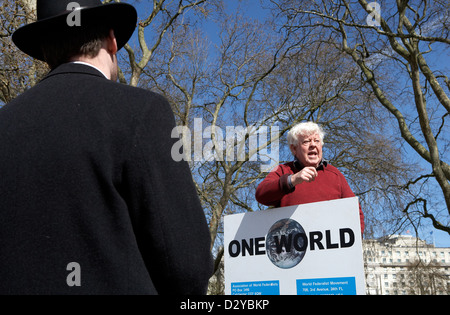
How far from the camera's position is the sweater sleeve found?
328 centimetres

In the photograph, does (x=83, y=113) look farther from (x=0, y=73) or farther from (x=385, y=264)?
(x=385, y=264)

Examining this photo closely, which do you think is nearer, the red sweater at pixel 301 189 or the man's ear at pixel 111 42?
the man's ear at pixel 111 42

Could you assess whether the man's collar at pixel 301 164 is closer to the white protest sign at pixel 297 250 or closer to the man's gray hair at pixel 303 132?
the man's gray hair at pixel 303 132

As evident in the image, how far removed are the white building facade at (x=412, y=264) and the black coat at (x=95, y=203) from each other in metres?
5.43

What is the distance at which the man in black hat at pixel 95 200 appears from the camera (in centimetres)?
108

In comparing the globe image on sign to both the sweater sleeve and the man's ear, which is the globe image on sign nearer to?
the sweater sleeve

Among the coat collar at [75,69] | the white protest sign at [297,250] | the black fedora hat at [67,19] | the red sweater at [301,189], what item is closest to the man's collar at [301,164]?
the red sweater at [301,189]

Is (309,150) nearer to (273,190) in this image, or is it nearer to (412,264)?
(273,190)

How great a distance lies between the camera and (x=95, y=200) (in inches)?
43.0

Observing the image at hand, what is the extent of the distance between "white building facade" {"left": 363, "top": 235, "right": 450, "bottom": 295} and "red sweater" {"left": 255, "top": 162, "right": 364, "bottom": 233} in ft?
9.88

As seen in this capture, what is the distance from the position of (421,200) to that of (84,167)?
1279cm

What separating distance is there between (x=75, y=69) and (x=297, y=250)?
2.12 meters

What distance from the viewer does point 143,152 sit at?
1.12m
